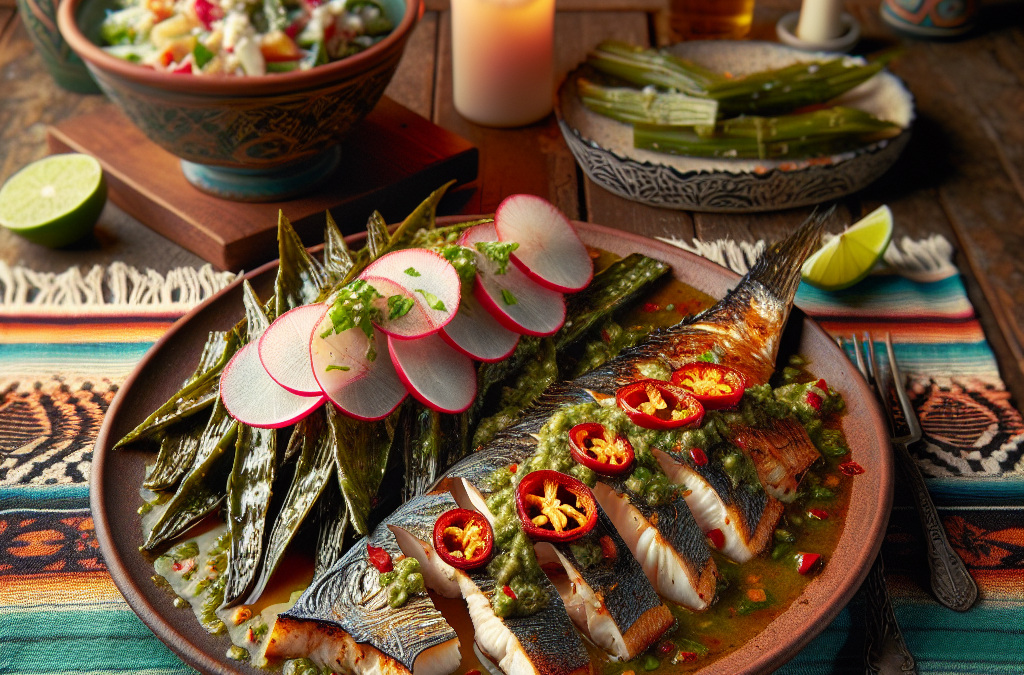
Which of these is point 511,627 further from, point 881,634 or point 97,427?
point 97,427

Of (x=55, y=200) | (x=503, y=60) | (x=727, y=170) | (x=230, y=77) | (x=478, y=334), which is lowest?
(x=55, y=200)

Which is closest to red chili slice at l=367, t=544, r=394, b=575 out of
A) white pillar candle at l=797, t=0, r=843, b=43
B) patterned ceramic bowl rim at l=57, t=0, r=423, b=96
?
patterned ceramic bowl rim at l=57, t=0, r=423, b=96

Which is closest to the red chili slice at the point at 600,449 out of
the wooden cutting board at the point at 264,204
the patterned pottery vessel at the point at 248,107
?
the patterned pottery vessel at the point at 248,107

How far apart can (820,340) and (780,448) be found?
46 cm

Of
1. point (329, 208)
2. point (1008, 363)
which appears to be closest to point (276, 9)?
point (329, 208)

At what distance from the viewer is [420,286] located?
205cm

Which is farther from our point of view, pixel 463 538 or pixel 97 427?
pixel 97 427

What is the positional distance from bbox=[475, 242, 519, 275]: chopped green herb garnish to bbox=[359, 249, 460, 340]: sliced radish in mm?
143

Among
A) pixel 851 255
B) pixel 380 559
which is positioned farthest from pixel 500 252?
pixel 851 255

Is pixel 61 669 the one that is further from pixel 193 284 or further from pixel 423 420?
pixel 193 284

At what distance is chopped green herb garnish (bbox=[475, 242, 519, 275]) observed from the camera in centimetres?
219

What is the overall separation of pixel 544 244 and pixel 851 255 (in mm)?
1092

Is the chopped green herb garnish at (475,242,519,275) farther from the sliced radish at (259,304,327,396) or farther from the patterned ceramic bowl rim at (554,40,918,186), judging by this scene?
the patterned ceramic bowl rim at (554,40,918,186)

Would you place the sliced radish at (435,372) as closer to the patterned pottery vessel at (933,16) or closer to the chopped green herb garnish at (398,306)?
the chopped green herb garnish at (398,306)
